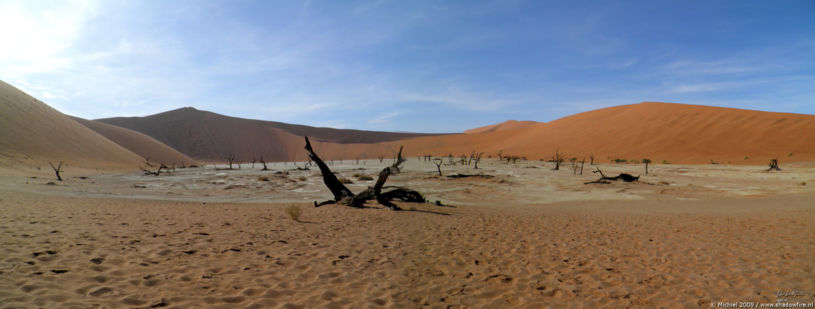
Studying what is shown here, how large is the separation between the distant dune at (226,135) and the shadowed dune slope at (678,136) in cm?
3787

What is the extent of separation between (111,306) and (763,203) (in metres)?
15.5

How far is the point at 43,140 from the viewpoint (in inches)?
1161

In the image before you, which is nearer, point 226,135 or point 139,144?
point 139,144

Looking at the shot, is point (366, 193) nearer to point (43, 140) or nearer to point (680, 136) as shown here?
point (43, 140)

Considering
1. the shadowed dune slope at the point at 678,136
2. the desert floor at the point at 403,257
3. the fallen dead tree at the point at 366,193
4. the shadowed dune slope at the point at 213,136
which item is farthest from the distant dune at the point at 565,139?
the desert floor at the point at 403,257

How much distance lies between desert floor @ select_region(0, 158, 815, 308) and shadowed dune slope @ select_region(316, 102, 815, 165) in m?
22.8

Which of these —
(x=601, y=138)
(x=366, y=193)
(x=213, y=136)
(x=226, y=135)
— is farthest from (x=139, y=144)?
(x=601, y=138)

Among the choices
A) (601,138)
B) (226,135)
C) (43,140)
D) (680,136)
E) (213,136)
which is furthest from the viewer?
(226,135)

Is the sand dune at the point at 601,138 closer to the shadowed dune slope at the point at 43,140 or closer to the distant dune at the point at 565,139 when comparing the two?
the distant dune at the point at 565,139

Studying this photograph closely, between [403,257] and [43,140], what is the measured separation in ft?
126

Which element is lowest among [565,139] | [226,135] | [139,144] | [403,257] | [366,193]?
[403,257]

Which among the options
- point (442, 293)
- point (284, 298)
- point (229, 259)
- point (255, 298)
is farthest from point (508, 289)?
point (229, 259)

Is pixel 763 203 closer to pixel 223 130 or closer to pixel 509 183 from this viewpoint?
pixel 509 183

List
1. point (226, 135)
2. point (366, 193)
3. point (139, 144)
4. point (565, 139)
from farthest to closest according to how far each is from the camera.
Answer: point (226, 135)
point (139, 144)
point (565, 139)
point (366, 193)
